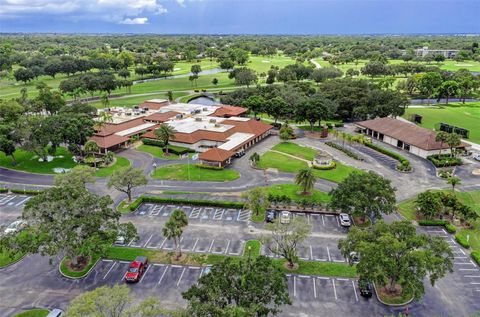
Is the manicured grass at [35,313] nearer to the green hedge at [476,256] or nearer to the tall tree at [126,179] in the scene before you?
the tall tree at [126,179]

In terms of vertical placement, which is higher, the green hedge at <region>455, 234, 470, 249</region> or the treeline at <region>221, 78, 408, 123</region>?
the treeline at <region>221, 78, 408, 123</region>

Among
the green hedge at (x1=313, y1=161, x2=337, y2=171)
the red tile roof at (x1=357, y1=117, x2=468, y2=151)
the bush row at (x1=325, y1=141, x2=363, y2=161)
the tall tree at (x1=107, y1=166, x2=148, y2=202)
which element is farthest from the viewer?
the red tile roof at (x1=357, y1=117, x2=468, y2=151)

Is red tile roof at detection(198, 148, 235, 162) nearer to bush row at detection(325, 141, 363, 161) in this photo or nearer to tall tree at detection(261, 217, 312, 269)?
bush row at detection(325, 141, 363, 161)

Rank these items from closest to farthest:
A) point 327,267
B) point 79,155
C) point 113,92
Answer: point 327,267, point 79,155, point 113,92

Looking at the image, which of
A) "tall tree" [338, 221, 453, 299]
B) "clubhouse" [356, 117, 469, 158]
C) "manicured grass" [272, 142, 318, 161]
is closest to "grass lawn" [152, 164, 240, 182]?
"manicured grass" [272, 142, 318, 161]

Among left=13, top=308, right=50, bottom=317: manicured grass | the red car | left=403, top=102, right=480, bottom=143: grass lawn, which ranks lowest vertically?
left=13, top=308, right=50, bottom=317: manicured grass

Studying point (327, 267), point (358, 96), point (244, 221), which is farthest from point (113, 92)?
point (327, 267)

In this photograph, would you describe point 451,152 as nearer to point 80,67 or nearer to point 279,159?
point 279,159
